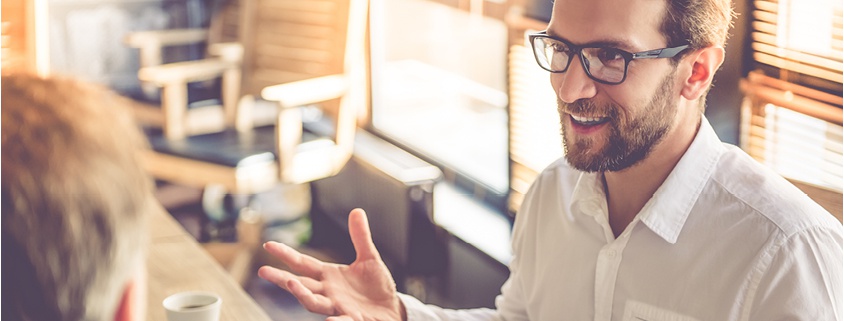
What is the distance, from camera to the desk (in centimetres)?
173

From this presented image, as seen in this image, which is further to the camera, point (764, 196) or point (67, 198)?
point (764, 196)

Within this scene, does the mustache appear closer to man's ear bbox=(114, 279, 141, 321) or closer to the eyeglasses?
the eyeglasses

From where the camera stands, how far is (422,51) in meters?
3.85

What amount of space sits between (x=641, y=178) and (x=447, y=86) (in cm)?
221

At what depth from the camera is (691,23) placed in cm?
147

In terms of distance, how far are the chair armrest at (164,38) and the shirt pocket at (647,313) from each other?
3.59 m

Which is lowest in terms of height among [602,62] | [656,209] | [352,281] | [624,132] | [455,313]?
[455,313]

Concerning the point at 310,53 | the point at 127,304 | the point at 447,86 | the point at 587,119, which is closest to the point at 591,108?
the point at 587,119

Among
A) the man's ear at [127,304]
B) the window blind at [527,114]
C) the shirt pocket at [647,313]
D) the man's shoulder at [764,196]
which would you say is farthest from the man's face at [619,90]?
the window blind at [527,114]

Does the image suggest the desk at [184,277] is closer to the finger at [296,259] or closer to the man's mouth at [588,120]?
the finger at [296,259]

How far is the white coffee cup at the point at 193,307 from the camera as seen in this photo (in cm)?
143

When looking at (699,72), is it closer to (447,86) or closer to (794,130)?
(794,130)

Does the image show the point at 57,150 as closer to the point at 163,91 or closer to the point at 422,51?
the point at 422,51

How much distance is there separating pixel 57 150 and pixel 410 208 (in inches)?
109
